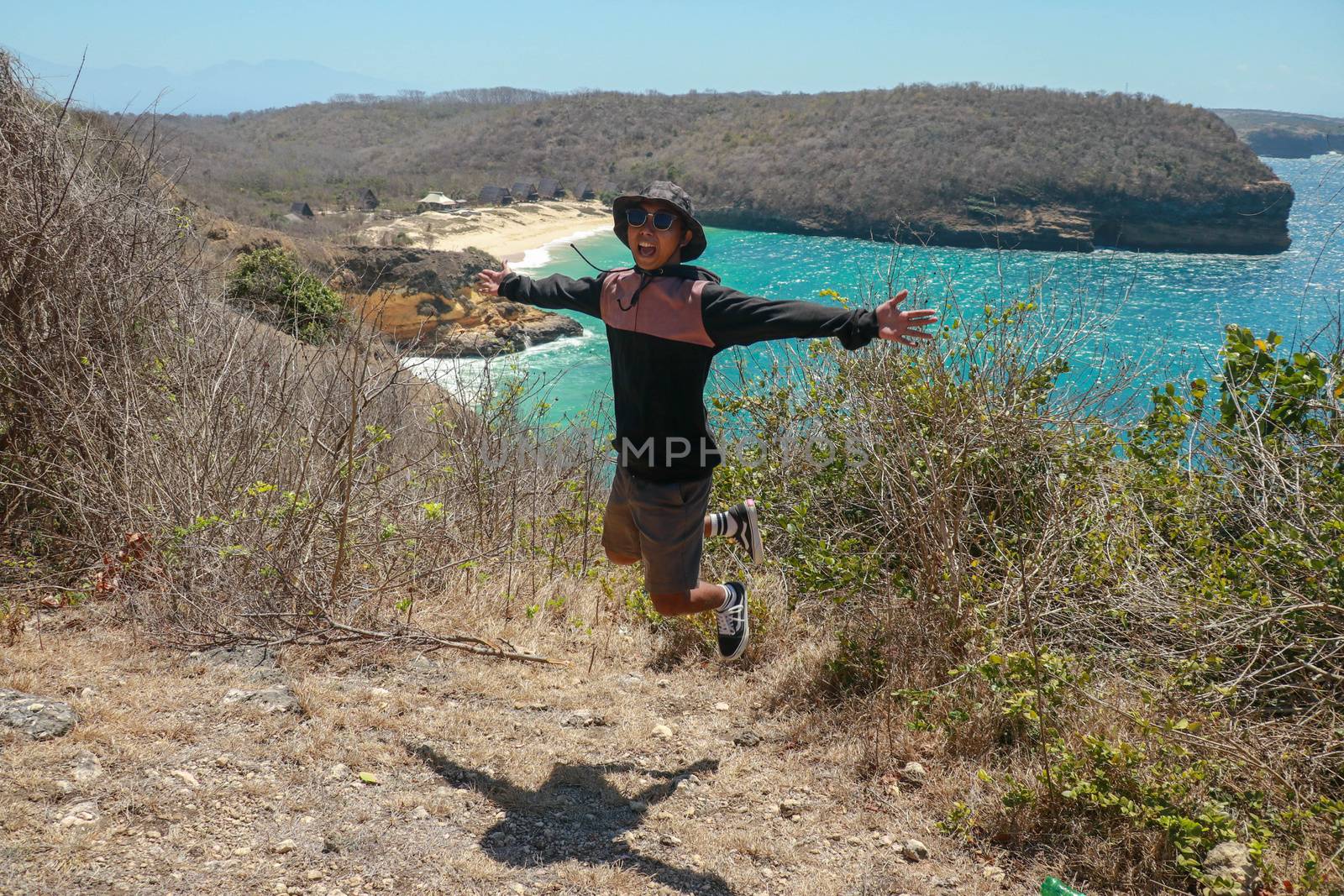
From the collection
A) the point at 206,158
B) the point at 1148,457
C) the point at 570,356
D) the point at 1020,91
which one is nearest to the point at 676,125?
the point at 1020,91

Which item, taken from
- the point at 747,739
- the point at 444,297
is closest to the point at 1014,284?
the point at 444,297

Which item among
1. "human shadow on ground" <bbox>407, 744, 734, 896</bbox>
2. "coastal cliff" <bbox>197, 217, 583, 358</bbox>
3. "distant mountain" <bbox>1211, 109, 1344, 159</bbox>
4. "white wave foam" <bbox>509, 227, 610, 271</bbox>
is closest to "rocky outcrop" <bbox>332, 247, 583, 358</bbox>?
"coastal cliff" <bbox>197, 217, 583, 358</bbox>

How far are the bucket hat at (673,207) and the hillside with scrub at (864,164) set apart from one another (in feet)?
146

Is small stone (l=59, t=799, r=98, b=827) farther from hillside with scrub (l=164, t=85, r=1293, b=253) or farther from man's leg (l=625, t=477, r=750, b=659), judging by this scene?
hillside with scrub (l=164, t=85, r=1293, b=253)

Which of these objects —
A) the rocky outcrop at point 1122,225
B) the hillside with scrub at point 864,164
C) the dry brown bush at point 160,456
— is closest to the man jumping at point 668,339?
the dry brown bush at point 160,456

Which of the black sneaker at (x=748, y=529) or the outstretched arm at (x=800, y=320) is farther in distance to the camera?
the black sneaker at (x=748, y=529)

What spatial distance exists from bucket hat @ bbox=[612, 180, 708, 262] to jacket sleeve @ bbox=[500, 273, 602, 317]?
240mm

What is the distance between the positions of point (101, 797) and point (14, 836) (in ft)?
0.91

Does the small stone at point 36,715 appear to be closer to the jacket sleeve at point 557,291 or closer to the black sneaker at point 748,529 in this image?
the jacket sleeve at point 557,291

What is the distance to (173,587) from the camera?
4.12 m

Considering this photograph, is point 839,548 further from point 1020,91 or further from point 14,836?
point 1020,91

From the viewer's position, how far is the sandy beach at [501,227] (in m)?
59.7

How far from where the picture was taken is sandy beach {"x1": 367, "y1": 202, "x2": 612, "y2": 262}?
59688mm

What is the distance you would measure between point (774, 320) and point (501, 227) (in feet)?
226
